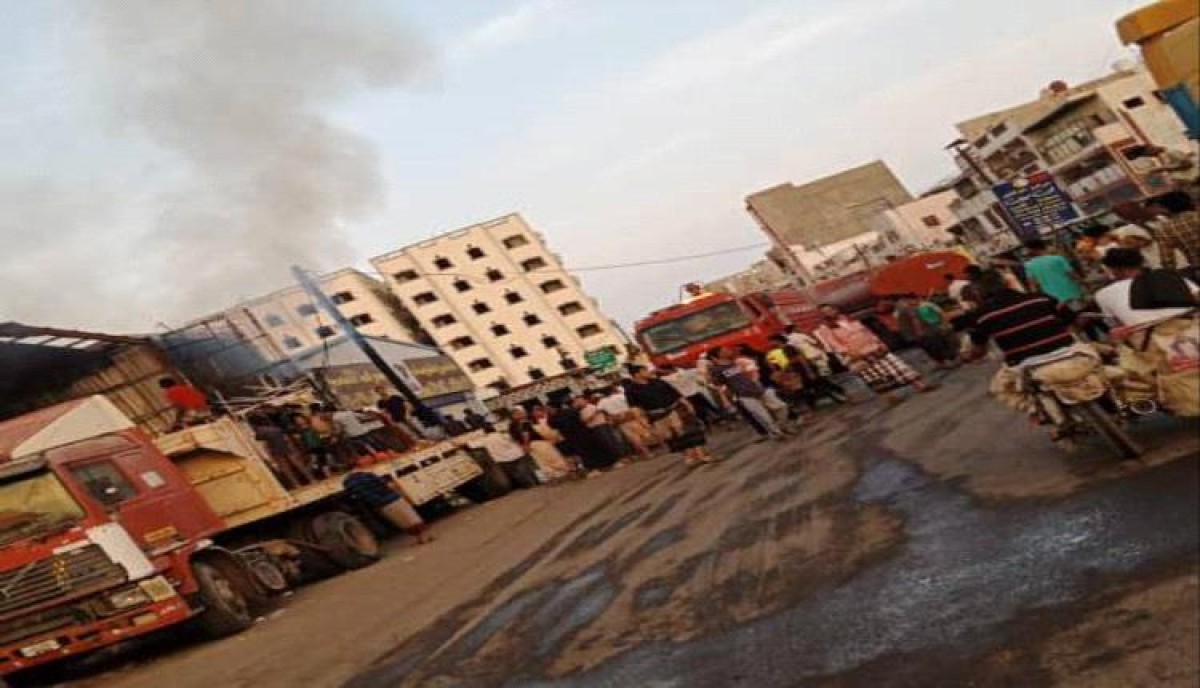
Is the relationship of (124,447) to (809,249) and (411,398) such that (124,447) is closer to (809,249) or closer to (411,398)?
(411,398)

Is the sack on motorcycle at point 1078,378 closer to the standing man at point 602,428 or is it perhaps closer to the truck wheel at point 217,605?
the truck wheel at point 217,605

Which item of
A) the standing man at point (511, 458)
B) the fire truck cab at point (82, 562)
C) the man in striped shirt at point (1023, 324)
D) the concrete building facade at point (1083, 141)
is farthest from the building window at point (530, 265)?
the man in striped shirt at point (1023, 324)

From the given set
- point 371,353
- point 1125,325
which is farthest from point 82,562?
point 371,353

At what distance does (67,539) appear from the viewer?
30.6ft

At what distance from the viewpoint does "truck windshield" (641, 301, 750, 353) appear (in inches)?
752

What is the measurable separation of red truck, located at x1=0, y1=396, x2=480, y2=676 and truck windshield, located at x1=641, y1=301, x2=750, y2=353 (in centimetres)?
793

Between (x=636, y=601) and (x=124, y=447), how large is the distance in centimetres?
718

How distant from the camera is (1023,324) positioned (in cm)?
634

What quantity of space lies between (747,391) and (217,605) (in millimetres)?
6809

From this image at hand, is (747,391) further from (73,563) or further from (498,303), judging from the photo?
(498,303)

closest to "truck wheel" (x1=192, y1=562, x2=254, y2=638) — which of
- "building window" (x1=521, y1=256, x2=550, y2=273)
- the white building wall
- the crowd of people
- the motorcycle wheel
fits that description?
the crowd of people

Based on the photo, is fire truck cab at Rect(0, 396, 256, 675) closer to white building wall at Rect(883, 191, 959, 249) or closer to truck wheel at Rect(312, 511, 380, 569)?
truck wheel at Rect(312, 511, 380, 569)

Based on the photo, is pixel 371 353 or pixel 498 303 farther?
pixel 498 303

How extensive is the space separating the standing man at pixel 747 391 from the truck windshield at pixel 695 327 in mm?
5949
